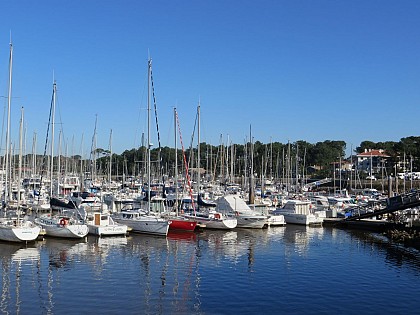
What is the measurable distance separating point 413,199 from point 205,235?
1998 cm

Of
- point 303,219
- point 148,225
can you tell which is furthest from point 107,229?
point 303,219

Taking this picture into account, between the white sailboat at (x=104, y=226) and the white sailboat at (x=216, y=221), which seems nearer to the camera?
the white sailboat at (x=104, y=226)

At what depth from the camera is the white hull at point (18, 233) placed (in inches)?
1403

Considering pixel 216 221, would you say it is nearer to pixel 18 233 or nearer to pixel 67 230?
pixel 67 230

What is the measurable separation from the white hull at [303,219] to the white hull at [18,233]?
28.5 metres

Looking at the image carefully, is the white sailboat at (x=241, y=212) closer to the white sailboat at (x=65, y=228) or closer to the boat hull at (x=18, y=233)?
the white sailboat at (x=65, y=228)

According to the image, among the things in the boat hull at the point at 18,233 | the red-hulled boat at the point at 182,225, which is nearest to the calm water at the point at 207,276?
the boat hull at the point at 18,233

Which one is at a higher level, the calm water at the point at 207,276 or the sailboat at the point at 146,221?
the sailboat at the point at 146,221

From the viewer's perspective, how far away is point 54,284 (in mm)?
25359

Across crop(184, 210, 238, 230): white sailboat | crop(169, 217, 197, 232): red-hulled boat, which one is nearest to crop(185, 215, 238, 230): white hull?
crop(184, 210, 238, 230): white sailboat

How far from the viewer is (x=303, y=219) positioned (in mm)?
53875

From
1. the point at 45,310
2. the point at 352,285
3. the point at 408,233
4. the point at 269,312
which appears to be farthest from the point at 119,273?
the point at 408,233

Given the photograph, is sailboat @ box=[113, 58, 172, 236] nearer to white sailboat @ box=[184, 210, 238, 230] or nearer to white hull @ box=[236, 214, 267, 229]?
white sailboat @ box=[184, 210, 238, 230]

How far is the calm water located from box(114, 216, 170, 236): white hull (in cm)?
101
